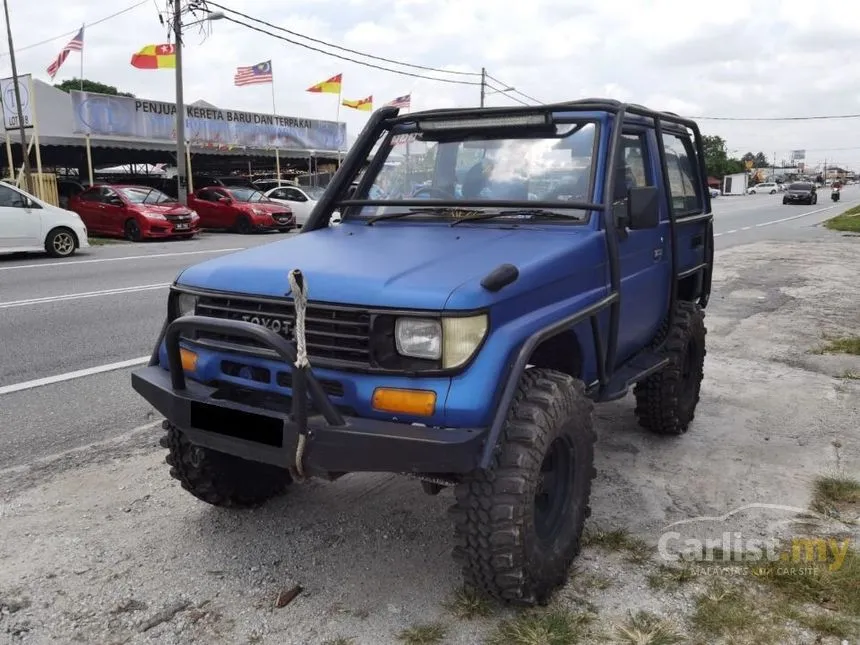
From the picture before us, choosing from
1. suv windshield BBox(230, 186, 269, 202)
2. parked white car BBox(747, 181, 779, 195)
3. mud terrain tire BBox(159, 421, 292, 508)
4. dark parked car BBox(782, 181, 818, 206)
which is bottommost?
parked white car BBox(747, 181, 779, 195)

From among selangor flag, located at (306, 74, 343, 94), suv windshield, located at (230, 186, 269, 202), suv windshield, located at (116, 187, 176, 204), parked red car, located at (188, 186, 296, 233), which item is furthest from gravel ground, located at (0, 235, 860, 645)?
selangor flag, located at (306, 74, 343, 94)

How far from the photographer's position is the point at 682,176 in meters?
4.96

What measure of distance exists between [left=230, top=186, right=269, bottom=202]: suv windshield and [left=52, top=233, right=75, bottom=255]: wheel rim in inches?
330

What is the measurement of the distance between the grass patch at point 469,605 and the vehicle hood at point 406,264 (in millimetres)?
1143

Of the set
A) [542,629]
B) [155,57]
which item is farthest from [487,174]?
[155,57]

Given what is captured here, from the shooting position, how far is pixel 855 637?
2664 mm

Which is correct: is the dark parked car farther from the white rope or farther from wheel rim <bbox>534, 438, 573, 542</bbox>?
the white rope

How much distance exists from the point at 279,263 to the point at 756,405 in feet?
12.6

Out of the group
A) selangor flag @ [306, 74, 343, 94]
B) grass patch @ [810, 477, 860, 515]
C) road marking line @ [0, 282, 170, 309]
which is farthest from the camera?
selangor flag @ [306, 74, 343, 94]

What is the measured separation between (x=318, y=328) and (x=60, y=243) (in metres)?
14.0

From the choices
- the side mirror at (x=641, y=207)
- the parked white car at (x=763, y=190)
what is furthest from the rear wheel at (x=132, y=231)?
the parked white car at (x=763, y=190)

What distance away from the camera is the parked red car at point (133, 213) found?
19.3 meters

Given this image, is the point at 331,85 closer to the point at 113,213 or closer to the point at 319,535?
the point at 113,213

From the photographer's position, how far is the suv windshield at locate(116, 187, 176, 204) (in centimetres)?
2011
